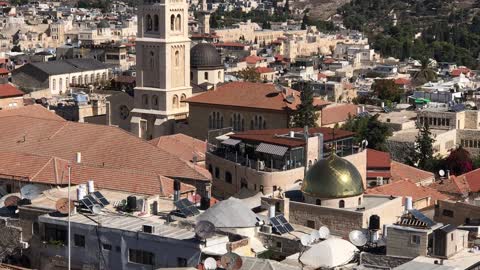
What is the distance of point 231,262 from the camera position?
22.6 meters

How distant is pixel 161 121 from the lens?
5416 centimetres

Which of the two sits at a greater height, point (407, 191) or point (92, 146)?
point (92, 146)

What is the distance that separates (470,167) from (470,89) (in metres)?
28.9

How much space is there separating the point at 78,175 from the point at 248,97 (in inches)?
673

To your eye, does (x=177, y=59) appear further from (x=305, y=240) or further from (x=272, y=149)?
(x=305, y=240)

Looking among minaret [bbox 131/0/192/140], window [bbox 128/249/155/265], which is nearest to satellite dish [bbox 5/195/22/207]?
window [bbox 128/249/155/265]

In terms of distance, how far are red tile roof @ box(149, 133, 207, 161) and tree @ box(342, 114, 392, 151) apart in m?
8.61

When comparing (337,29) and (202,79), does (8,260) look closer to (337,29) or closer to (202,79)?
(202,79)

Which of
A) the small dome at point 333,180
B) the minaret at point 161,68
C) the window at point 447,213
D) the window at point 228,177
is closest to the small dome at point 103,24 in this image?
the minaret at point 161,68

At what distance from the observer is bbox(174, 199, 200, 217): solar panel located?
2764 cm

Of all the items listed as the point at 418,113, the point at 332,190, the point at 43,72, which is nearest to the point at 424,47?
the point at 43,72

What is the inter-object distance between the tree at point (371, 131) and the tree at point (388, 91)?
840 inches

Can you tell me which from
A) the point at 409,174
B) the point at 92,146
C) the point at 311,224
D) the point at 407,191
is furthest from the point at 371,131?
the point at 311,224

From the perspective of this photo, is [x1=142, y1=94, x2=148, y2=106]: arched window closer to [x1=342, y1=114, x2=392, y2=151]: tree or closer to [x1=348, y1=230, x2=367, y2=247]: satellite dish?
[x1=342, y1=114, x2=392, y2=151]: tree
